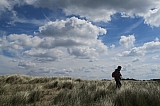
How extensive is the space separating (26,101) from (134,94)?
17.9 feet

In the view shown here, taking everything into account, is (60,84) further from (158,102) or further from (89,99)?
(158,102)

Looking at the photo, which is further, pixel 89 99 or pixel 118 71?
pixel 118 71

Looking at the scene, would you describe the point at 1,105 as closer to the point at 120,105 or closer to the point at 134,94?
the point at 120,105

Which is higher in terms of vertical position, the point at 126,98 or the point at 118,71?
the point at 118,71

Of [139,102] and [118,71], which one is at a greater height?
[118,71]

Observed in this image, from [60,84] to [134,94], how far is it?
12.8m

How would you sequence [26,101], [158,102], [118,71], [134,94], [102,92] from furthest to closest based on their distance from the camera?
[118,71] → [102,92] → [26,101] → [134,94] → [158,102]

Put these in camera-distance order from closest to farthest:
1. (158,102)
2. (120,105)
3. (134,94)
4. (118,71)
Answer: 1. (158,102)
2. (120,105)
3. (134,94)
4. (118,71)

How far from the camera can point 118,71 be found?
1688 cm

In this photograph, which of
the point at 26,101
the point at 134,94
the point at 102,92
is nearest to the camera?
the point at 134,94

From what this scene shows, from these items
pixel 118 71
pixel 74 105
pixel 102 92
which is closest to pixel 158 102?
pixel 74 105

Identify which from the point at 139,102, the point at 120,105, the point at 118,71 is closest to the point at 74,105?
the point at 120,105

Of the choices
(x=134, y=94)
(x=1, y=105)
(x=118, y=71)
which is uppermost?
(x=118, y=71)

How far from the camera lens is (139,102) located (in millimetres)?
7902
